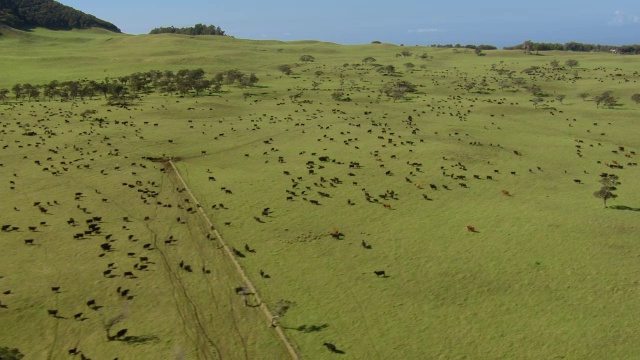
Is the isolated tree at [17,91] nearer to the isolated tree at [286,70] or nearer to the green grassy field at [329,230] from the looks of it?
the green grassy field at [329,230]

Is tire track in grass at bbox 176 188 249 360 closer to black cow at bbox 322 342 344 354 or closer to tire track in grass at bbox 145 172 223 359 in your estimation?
tire track in grass at bbox 145 172 223 359

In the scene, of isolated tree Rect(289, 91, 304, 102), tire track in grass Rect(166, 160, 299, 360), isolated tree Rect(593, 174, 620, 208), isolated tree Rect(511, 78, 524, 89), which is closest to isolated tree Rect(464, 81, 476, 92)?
isolated tree Rect(511, 78, 524, 89)

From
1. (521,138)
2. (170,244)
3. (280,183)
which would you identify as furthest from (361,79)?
(170,244)

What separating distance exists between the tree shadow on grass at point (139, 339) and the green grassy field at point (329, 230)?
9 cm

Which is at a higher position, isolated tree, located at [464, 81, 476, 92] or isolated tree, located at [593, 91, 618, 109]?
isolated tree, located at [464, 81, 476, 92]

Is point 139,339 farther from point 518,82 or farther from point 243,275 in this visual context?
point 518,82

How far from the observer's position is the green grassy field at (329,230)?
27.1 meters

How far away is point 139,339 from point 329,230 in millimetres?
17482

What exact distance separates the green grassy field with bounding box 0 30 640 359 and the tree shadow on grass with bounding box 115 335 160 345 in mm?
88

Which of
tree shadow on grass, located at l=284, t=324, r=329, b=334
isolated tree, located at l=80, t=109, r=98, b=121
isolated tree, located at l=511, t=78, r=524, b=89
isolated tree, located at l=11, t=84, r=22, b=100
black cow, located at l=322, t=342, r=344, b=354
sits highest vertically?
isolated tree, located at l=511, t=78, r=524, b=89

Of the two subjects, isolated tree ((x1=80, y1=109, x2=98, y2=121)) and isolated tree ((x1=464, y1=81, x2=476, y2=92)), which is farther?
isolated tree ((x1=464, y1=81, x2=476, y2=92))

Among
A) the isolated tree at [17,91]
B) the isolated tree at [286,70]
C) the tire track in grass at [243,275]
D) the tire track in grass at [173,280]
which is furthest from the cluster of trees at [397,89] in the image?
the isolated tree at [17,91]

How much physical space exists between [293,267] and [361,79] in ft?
309

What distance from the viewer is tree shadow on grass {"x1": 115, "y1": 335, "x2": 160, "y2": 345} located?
26.4m
